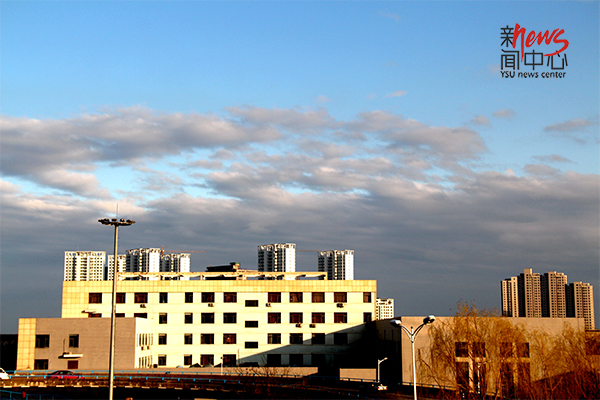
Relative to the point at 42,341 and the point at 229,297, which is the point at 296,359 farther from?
the point at 42,341

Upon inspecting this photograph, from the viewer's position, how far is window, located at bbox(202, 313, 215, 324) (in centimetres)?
8881

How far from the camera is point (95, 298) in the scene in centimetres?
8850

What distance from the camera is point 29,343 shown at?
72688 mm

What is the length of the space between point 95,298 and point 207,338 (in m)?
17.9

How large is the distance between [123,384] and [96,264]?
428 ft

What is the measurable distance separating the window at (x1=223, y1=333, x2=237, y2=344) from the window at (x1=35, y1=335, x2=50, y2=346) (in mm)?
25570

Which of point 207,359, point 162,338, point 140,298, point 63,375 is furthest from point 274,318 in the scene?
point 63,375

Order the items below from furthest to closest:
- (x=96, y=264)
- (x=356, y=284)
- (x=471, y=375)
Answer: (x=96, y=264), (x=356, y=284), (x=471, y=375)

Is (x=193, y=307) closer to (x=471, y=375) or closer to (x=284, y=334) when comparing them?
(x=284, y=334)

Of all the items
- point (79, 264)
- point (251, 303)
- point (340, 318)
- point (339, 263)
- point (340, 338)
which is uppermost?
point (79, 264)

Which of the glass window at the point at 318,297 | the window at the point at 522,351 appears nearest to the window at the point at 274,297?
the glass window at the point at 318,297

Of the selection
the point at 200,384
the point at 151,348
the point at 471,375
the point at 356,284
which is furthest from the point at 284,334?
the point at 471,375

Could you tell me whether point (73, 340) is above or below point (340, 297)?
below

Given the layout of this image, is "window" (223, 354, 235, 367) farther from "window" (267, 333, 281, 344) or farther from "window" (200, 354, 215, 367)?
"window" (267, 333, 281, 344)
